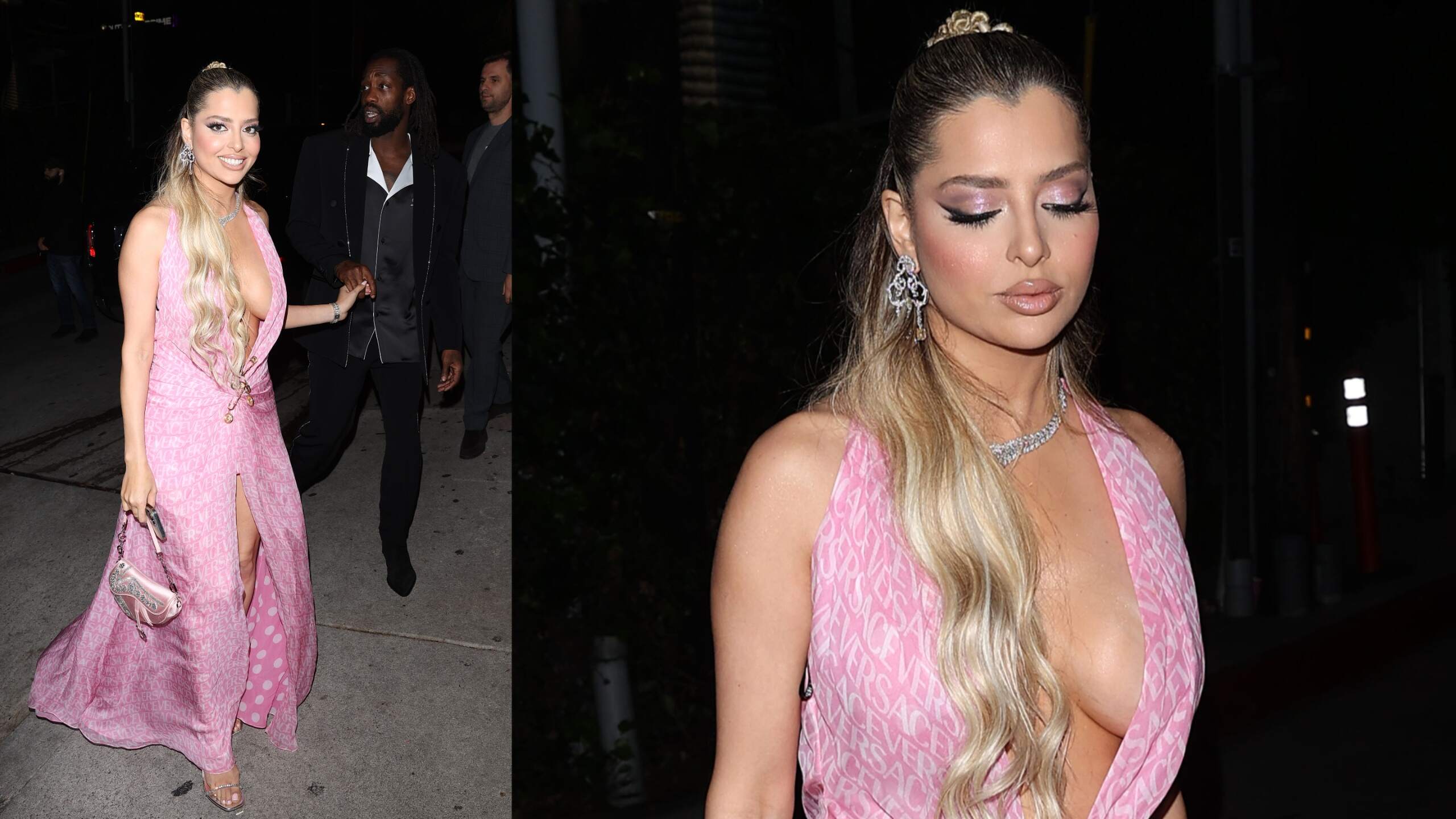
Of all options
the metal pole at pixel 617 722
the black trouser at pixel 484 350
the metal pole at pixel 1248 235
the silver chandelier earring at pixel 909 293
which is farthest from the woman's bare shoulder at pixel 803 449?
the metal pole at pixel 1248 235

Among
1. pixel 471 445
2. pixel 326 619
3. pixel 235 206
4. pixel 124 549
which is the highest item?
pixel 235 206

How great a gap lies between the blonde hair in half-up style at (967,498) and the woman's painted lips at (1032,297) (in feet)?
Result: 0.52

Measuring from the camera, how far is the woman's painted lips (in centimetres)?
150

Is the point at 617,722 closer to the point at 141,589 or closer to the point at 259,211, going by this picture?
the point at 141,589

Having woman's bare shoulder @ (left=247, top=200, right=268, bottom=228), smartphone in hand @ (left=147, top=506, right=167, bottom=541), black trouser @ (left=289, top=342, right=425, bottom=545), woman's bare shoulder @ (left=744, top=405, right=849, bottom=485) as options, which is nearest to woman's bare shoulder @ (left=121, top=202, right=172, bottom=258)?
woman's bare shoulder @ (left=247, top=200, right=268, bottom=228)

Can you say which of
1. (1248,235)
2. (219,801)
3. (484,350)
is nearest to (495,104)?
(484,350)

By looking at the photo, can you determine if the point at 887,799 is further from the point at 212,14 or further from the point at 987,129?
the point at 212,14

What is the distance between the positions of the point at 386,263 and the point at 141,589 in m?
0.63

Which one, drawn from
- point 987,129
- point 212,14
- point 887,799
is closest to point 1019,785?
point 887,799

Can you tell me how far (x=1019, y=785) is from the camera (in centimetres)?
154

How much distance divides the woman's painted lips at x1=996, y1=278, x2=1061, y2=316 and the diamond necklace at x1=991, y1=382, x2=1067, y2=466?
8.8 inches

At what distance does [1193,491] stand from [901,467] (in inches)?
144

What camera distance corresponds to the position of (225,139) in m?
1.79

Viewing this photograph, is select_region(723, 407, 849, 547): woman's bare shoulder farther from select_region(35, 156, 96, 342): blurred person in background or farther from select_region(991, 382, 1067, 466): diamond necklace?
select_region(35, 156, 96, 342): blurred person in background
